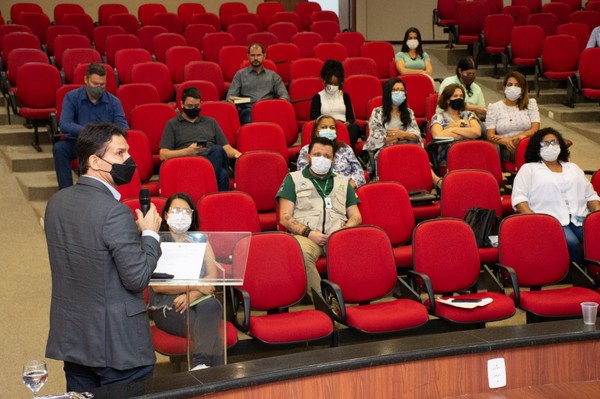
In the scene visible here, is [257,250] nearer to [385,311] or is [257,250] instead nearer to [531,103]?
[385,311]

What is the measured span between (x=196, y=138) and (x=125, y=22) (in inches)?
171

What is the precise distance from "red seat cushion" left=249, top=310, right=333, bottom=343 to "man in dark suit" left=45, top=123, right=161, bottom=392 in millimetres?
1185

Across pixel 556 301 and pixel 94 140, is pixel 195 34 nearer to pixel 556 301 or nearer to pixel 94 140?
pixel 556 301

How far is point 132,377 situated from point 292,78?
560 cm

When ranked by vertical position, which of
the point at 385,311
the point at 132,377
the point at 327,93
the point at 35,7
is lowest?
the point at 385,311

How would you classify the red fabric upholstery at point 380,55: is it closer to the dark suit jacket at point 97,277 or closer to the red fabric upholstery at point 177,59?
the red fabric upholstery at point 177,59

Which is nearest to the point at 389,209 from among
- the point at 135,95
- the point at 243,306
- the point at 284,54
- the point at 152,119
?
the point at 243,306

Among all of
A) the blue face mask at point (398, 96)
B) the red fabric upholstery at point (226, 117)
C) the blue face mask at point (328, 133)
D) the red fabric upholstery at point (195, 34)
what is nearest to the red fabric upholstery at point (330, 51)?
the red fabric upholstery at point (195, 34)

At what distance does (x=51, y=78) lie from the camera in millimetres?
7531

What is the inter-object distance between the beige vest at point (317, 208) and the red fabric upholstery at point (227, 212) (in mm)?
289

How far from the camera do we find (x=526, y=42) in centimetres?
970

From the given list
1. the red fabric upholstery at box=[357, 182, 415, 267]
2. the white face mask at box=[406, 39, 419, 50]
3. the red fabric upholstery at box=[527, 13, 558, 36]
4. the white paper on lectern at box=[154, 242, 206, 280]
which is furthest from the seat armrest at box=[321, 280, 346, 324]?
the red fabric upholstery at box=[527, 13, 558, 36]

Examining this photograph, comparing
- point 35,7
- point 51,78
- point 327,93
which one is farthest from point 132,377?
point 35,7

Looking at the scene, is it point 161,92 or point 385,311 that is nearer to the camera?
point 385,311
